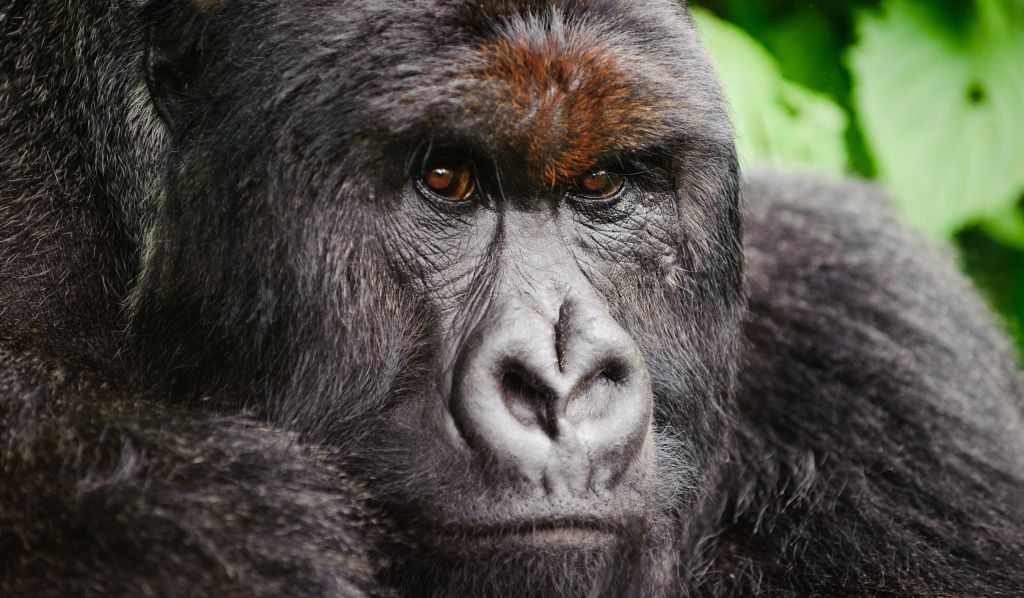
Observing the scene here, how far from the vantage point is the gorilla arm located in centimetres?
259

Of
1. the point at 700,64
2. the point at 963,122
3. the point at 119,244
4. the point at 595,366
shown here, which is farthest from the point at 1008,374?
the point at 119,244

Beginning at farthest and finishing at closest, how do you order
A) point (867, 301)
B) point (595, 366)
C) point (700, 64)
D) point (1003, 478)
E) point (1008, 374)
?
point (1008, 374) → point (867, 301) → point (1003, 478) → point (700, 64) → point (595, 366)

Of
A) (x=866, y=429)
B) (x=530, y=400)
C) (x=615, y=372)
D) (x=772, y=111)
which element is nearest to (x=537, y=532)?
(x=530, y=400)

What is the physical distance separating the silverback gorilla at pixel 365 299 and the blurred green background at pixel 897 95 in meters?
2.11

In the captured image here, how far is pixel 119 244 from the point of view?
138 inches

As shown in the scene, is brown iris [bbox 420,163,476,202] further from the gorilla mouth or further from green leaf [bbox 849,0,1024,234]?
green leaf [bbox 849,0,1024,234]

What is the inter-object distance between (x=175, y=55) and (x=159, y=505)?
123cm

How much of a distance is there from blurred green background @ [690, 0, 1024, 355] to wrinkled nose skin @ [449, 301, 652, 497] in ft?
8.45

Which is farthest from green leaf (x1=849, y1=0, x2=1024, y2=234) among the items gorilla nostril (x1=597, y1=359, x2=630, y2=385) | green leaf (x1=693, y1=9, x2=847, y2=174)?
gorilla nostril (x1=597, y1=359, x2=630, y2=385)

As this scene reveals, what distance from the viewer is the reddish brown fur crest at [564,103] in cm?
304

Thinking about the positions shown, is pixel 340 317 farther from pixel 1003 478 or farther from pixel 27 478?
pixel 1003 478

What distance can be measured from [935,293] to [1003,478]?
0.84 metres

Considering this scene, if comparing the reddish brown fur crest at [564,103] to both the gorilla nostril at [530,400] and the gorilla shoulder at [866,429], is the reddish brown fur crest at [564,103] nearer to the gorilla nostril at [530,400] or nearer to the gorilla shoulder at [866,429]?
the gorilla nostril at [530,400]

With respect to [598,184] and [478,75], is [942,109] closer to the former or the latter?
[598,184]
